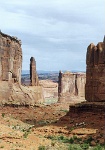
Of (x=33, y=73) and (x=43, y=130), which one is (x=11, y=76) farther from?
(x=43, y=130)

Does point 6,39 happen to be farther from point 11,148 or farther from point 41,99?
point 11,148

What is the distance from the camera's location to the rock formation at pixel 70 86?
83162mm

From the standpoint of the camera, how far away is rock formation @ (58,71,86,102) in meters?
83.2

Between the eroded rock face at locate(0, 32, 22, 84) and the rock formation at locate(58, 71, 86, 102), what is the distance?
33.2m

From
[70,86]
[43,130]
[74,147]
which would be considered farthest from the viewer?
[70,86]

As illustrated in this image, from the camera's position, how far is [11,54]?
47.4 meters

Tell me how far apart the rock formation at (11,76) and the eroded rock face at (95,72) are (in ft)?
47.7

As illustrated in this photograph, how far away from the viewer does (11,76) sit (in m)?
47.6

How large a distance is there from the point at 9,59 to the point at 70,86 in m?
41.2

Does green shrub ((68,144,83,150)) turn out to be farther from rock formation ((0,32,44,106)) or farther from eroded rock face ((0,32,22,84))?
eroded rock face ((0,32,22,84))

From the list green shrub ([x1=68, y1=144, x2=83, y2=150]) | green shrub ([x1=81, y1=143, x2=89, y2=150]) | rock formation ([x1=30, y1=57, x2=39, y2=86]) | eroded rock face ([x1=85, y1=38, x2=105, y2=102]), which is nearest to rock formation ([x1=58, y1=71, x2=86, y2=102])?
rock formation ([x1=30, y1=57, x2=39, y2=86])

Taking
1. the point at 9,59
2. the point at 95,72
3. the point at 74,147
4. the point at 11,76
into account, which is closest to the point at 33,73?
the point at 11,76

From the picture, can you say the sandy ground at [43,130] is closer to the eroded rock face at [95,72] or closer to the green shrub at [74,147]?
the green shrub at [74,147]

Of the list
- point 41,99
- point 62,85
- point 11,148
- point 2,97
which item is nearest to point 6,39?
point 2,97
